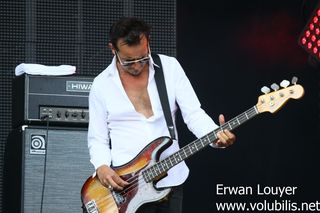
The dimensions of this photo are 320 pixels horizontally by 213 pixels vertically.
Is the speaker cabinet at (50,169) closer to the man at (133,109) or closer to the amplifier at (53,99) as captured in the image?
the amplifier at (53,99)

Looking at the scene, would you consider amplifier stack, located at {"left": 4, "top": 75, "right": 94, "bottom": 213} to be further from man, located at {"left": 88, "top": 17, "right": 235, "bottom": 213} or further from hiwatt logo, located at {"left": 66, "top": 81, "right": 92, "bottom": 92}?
man, located at {"left": 88, "top": 17, "right": 235, "bottom": 213}

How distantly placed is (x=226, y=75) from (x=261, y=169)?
0.78 m

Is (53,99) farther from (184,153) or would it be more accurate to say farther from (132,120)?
(184,153)

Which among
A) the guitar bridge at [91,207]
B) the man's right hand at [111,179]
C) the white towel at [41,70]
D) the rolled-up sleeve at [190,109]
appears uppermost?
the white towel at [41,70]

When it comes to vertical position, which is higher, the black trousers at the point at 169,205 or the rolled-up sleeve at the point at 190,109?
the rolled-up sleeve at the point at 190,109

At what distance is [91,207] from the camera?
558cm

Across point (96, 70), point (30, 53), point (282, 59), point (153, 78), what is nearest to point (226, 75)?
point (282, 59)

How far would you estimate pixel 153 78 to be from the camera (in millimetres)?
5547

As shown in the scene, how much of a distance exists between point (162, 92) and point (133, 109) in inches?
7.2

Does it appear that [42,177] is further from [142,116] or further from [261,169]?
[261,169]

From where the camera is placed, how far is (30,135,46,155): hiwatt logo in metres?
6.62

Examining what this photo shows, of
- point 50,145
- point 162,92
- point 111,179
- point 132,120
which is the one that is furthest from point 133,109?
point 50,145

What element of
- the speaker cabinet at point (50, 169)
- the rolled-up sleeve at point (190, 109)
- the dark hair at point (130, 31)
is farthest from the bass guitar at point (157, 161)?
the speaker cabinet at point (50, 169)

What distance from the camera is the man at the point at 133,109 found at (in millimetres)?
5383
